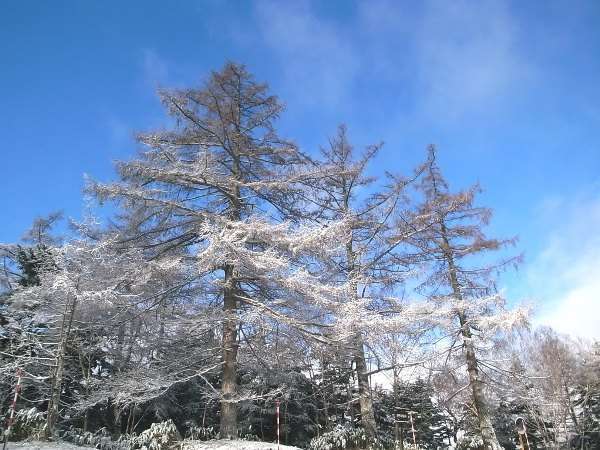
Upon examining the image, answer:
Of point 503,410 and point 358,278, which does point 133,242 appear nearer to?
point 358,278

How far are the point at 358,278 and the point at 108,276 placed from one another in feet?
21.4

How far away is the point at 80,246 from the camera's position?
34.1ft

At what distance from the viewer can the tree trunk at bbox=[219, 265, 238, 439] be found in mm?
9961

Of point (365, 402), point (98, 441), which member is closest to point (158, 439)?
point (98, 441)

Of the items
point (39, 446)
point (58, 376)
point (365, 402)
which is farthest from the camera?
point (365, 402)

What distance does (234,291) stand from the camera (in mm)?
11547

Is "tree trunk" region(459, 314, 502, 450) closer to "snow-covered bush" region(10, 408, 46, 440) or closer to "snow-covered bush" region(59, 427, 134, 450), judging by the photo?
"snow-covered bush" region(59, 427, 134, 450)

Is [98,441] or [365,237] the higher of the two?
[365,237]

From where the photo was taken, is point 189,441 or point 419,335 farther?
point 419,335

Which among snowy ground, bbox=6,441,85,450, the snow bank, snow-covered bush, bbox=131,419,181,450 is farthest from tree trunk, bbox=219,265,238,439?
snowy ground, bbox=6,441,85,450

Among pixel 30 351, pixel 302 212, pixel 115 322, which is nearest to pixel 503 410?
pixel 302 212

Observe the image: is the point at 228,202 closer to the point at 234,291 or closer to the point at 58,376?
the point at 234,291

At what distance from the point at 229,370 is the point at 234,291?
6.72ft

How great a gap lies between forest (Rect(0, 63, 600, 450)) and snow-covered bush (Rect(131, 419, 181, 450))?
5 cm
